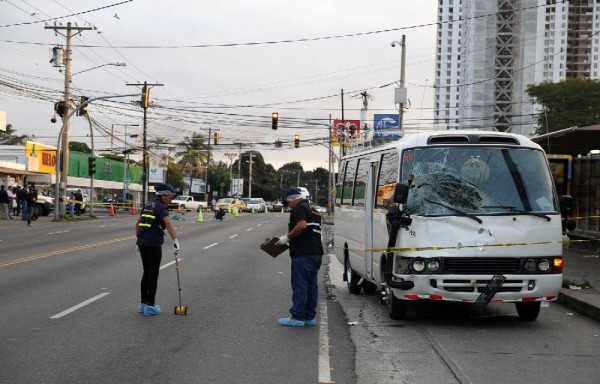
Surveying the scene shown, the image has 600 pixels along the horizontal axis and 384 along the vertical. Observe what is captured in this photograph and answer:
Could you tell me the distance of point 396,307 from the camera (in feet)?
34.8

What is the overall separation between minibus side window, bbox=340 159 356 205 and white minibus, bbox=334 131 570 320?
295 centimetres

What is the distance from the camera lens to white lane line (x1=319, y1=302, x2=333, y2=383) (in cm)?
725

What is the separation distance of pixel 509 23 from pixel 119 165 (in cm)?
4995

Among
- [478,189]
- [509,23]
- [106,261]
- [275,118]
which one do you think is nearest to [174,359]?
[478,189]

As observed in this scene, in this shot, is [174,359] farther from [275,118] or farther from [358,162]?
[275,118]

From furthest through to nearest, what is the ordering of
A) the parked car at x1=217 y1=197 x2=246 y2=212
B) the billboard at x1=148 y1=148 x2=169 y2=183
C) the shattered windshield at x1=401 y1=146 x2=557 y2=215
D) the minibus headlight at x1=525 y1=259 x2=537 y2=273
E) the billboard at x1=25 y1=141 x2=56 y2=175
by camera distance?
the billboard at x1=148 y1=148 x2=169 y2=183 < the parked car at x1=217 y1=197 x2=246 y2=212 < the billboard at x1=25 y1=141 x2=56 y2=175 < the shattered windshield at x1=401 y1=146 x2=557 y2=215 < the minibus headlight at x1=525 y1=259 x2=537 y2=273

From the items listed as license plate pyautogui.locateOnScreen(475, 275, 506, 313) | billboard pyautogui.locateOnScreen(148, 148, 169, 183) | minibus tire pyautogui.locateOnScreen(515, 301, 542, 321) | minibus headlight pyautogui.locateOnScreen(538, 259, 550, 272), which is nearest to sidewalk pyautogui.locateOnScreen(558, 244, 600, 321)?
minibus tire pyautogui.locateOnScreen(515, 301, 542, 321)

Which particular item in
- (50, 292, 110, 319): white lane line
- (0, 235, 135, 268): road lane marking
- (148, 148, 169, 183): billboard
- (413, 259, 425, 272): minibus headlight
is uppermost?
(148, 148, 169, 183): billboard

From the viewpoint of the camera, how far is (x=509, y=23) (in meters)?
70.9

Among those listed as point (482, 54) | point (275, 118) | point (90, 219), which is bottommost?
point (90, 219)

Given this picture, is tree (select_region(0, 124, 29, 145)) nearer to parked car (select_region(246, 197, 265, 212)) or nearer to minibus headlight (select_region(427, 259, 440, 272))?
parked car (select_region(246, 197, 265, 212))

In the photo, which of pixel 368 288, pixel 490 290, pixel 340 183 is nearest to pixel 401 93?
pixel 340 183

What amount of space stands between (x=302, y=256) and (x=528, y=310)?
3.32m

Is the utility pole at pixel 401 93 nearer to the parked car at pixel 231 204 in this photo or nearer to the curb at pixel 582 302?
the curb at pixel 582 302
